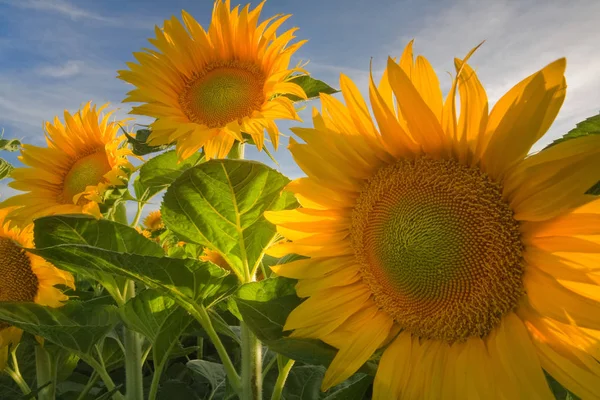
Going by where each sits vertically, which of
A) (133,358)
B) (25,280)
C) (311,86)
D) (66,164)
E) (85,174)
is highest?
(66,164)

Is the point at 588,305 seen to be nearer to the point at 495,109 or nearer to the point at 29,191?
the point at 495,109

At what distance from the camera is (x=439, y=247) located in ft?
4.37

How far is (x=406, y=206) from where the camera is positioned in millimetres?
1414

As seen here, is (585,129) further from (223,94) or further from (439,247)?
(223,94)

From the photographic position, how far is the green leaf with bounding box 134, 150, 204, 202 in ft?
6.84

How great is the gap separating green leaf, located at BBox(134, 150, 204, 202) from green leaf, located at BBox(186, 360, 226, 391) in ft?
2.48

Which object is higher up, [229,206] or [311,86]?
[311,86]

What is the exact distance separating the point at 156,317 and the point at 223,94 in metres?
1.05

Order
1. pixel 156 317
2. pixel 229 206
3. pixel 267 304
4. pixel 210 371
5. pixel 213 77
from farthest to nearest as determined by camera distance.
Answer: pixel 213 77, pixel 210 371, pixel 156 317, pixel 229 206, pixel 267 304

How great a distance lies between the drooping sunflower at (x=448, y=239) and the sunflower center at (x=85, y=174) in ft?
4.82

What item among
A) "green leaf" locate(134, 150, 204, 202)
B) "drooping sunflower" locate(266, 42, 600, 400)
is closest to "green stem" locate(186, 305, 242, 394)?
"drooping sunflower" locate(266, 42, 600, 400)

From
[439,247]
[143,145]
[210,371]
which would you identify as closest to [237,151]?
[143,145]

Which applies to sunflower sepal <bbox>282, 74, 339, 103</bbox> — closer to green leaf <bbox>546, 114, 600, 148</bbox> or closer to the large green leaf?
the large green leaf

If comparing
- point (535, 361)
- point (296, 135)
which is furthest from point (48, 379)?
point (535, 361)
